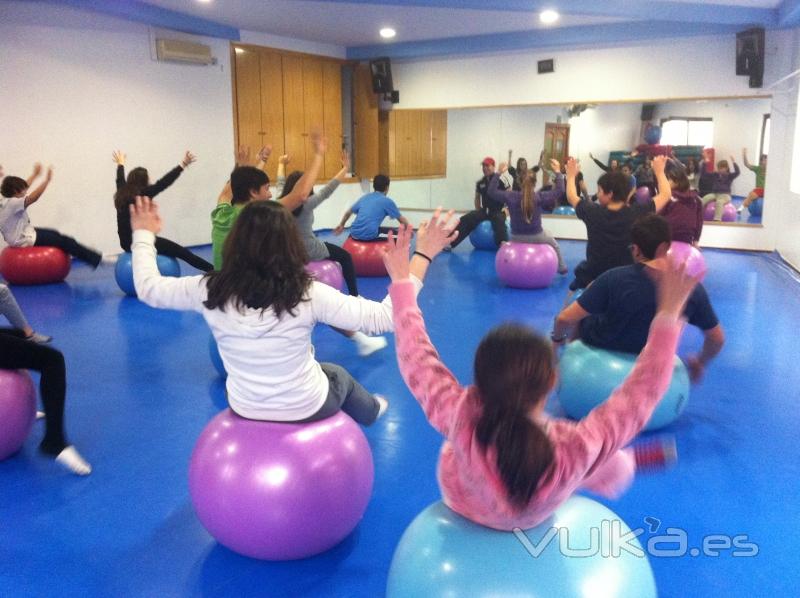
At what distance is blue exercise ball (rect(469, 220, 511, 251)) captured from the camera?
902 centimetres

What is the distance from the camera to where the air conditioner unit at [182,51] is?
8555mm

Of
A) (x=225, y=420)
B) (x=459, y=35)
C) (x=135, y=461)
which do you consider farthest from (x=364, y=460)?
(x=459, y=35)

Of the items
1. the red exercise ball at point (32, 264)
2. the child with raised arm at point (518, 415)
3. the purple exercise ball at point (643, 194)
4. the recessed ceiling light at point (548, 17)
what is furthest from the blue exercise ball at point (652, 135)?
the child with raised arm at point (518, 415)

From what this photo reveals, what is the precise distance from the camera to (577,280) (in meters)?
4.45

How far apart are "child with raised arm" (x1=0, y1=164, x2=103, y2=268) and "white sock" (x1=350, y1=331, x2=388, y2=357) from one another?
11.7 feet

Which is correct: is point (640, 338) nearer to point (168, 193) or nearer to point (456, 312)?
point (456, 312)

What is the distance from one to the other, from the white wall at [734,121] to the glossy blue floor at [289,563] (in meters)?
4.98

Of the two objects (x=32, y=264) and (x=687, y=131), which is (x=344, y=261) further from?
(x=687, y=131)

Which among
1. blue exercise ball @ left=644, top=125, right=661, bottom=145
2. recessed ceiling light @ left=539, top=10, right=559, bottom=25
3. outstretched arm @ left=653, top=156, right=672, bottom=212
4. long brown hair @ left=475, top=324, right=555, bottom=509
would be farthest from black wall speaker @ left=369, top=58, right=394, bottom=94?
long brown hair @ left=475, top=324, right=555, bottom=509

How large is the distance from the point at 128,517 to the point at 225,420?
2.08 ft

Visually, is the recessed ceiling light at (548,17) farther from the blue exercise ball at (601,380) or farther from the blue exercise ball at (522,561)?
the blue exercise ball at (522,561)

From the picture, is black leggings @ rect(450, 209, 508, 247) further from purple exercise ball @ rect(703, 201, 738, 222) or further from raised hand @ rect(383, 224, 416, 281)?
raised hand @ rect(383, 224, 416, 281)

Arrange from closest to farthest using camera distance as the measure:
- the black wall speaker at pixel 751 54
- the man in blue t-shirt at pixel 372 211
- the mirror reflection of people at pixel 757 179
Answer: the man in blue t-shirt at pixel 372 211, the black wall speaker at pixel 751 54, the mirror reflection of people at pixel 757 179

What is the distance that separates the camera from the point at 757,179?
9.61 meters
